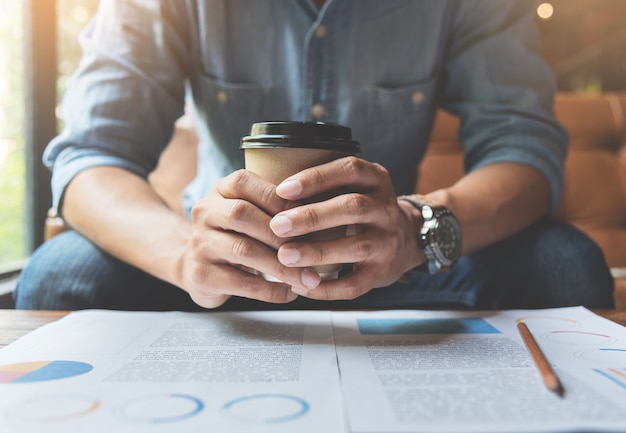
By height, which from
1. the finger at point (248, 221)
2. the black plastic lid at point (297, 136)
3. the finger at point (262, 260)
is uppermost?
the black plastic lid at point (297, 136)

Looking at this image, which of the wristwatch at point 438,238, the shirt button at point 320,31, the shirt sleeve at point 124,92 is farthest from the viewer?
the shirt button at point 320,31

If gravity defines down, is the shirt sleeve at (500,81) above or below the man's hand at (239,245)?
above

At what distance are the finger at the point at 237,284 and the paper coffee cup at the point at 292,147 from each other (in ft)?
0.25

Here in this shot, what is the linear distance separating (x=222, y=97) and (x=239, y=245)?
52cm

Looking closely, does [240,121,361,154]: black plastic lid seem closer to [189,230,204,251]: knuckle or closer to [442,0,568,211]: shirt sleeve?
[189,230,204,251]: knuckle

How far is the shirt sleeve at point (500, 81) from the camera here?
917 mm

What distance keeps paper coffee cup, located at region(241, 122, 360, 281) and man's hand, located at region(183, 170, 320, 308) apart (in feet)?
0.06

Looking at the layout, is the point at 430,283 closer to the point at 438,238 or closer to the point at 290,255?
the point at 438,238

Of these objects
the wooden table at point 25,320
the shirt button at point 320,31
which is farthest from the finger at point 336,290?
the shirt button at point 320,31

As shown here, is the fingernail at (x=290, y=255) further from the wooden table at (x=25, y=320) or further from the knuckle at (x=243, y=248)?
the wooden table at (x=25, y=320)

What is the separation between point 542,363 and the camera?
0.45 metres

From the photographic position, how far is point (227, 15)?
0.96 meters

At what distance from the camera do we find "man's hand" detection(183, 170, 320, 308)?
1.70 ft

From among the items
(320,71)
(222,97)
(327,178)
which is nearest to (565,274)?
(327,178)
